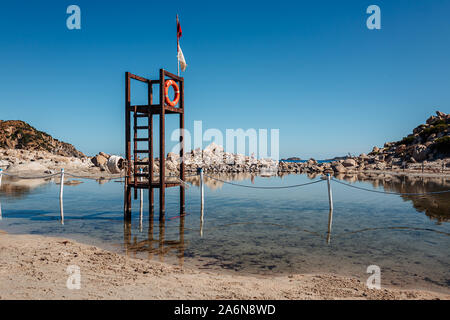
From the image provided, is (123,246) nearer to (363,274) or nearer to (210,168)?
(363,274)

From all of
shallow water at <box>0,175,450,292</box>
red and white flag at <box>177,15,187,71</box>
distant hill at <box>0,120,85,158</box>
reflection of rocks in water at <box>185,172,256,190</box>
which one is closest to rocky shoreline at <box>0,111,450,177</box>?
reflection of rocks in water at <box>185,172,256,190</box>

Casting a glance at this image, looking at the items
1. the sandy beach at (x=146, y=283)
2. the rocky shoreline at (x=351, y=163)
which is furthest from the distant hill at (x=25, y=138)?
the sandy beach at (x=146, y=283)

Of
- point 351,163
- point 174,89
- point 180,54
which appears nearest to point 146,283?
point 174,89

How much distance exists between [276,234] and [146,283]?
17.3 feet

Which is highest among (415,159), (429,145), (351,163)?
(429,145)

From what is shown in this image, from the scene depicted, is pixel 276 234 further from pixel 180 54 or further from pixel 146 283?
pixel 180 54

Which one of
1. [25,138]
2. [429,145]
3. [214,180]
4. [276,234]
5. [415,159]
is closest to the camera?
[276,234]

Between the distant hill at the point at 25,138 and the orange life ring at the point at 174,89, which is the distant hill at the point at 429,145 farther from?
the distant hill at the point at 25,138

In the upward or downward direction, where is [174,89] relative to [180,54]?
downward

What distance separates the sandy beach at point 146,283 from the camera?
4418 millimetres

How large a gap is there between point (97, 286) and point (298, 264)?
13.1 ft

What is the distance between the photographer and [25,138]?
84500 millimetres

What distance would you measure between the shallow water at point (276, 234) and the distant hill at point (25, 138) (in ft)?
261
